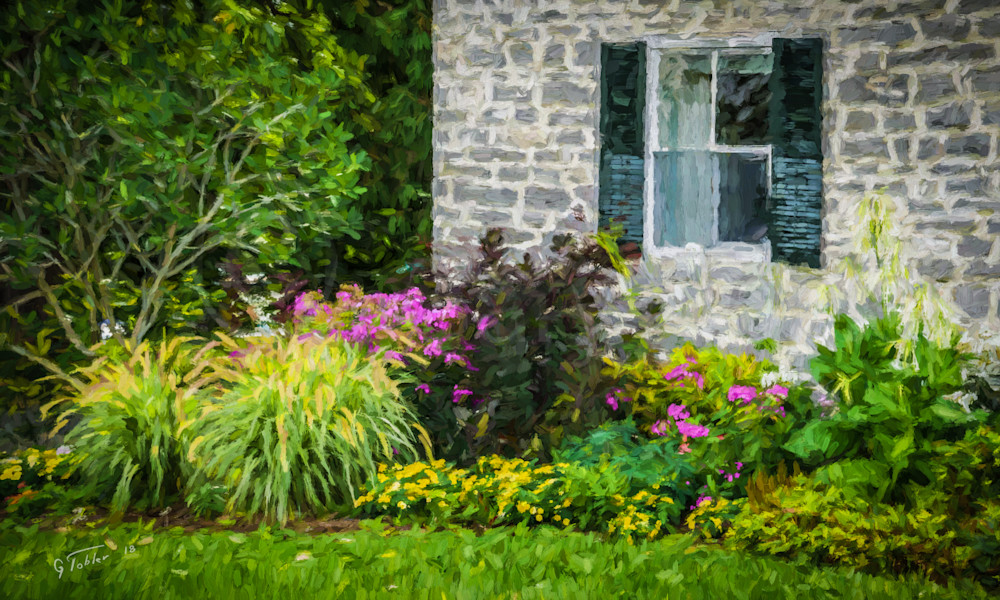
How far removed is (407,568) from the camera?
4109mm

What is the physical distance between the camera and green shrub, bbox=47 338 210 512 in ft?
17.0

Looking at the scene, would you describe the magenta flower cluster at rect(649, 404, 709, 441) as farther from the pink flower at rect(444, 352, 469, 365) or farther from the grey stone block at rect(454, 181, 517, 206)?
the grey stone block at rect(454, 181, 517, 206)

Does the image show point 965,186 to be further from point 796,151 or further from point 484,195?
point 484,195

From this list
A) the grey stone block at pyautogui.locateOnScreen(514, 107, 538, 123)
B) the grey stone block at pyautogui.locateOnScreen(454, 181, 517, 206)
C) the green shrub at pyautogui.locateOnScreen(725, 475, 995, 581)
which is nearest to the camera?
the green shrub at pyautogui.locateOnScreen(725, 475, 995, 581)

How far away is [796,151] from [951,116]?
103 centimetres

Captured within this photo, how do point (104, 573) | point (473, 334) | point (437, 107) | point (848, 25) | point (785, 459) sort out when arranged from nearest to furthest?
point (104, 573)
point (785, 459)
point (473, 334)
point (848, 25)
point (437, 107)

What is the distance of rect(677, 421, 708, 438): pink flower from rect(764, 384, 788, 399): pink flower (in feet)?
1.59

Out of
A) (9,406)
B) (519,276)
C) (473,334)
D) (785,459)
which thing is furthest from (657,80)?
(9,406)

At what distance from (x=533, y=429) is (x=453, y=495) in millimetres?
1046

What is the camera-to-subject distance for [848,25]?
20.8 ft

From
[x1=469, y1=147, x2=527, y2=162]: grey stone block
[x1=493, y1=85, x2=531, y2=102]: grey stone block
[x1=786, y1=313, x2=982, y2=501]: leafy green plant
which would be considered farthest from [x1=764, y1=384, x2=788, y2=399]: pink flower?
[x1=493, y1=85, x2=531, y2=102]: grey stone block

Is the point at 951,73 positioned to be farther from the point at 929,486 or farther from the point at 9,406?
the point at 9,406

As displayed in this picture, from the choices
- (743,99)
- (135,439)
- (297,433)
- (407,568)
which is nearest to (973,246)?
(743,99)

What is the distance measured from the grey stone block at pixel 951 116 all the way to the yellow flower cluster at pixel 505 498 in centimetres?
344
